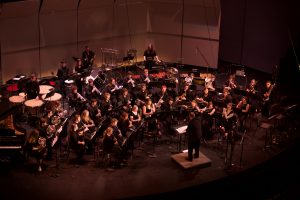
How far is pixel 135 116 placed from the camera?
1491 cm

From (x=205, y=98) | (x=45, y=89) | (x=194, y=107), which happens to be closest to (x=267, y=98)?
(x=205, y=98)

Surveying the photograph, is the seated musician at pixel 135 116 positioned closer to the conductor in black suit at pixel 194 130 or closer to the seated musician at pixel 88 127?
the seated musician at pixel 88 127

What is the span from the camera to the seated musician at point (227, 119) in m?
14.6

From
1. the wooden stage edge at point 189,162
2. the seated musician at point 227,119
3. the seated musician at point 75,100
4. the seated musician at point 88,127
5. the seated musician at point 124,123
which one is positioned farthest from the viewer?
the seated musician at point 75,100

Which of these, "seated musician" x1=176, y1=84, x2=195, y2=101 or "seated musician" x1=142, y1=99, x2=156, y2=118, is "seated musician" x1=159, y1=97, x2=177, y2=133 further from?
"seated musician" x1=176, y1=84, x2=195, y2=101

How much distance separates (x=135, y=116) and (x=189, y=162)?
227 centimetres

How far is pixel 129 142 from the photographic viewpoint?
44.5ft

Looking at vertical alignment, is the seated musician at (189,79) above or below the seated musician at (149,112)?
above

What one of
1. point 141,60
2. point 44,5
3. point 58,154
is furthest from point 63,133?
point 141,60

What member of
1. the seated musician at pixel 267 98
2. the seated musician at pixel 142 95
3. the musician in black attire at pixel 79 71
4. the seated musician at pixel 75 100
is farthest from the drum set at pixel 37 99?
the seated musician at pixel 267 98

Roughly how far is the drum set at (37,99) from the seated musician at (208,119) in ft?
15.3

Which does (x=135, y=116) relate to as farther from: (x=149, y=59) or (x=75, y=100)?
(x=149, y=59)

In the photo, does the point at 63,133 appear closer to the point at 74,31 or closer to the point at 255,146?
the point at 255,146

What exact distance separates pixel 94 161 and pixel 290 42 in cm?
1032
